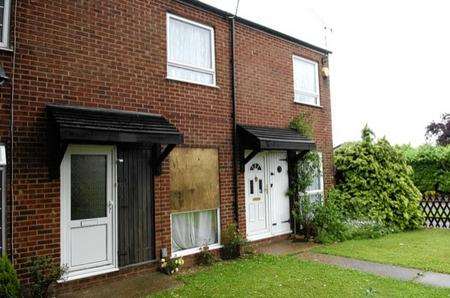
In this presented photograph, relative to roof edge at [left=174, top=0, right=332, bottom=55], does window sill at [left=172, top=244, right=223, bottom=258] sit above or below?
below

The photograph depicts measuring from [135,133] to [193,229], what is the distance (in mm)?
2828

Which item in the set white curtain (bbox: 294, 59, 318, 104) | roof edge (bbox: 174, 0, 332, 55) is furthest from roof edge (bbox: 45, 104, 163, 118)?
white curtain (bbox: 294, 59, 318, 104)

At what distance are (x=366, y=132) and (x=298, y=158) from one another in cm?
333

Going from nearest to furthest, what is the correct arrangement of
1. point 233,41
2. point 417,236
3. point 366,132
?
1. point 233,41
2. point 417,236
3. point 366,132

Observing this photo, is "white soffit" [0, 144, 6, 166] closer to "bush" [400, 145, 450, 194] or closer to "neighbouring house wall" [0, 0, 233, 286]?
"neighbouring house wall" [0, 0, 233, 286]

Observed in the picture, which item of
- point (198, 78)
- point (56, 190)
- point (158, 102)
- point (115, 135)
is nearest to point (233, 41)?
point (198, 78)

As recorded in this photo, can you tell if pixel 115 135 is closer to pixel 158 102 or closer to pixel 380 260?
pixel 158 102

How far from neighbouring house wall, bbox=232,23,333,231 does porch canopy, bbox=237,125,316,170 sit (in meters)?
0.32

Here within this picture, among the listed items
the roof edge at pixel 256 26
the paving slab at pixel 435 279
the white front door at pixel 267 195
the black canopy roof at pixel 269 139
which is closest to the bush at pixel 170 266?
the white front door at pixel 267 195

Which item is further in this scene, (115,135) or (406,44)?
(406,44)

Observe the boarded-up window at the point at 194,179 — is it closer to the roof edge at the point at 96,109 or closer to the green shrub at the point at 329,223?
the roof edge at the point at 96,109

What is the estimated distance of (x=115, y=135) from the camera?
6.01 m

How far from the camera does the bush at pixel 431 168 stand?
1642 centimetres

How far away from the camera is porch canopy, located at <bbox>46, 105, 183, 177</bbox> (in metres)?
5.64
